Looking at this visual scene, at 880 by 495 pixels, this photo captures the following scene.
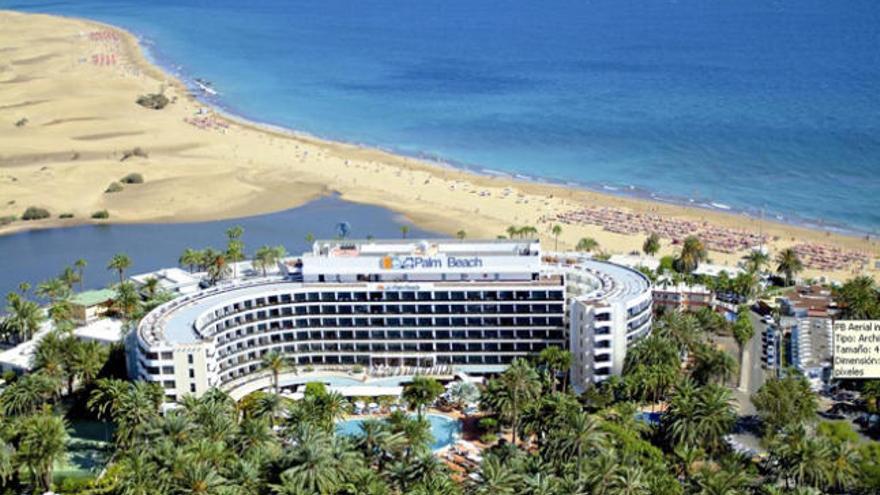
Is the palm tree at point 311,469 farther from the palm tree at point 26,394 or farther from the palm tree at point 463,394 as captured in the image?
the palm tree at point 26,394

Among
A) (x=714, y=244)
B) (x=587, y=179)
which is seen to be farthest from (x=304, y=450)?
(x=587, y=179)

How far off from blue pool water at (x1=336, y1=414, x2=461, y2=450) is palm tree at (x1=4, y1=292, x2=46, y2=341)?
3406 cm

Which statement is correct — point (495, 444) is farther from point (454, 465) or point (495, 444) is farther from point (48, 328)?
point (48, 328)

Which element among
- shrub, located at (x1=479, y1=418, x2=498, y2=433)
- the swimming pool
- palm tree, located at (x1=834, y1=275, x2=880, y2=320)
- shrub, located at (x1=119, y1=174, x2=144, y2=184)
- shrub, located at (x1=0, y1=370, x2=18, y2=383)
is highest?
shrub, located at (x1=119, y1=174, x2=144, y2=184)

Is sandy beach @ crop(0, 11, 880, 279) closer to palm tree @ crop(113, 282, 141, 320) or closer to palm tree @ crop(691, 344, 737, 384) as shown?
palm tree @ crop(691, 344, 737, 384)

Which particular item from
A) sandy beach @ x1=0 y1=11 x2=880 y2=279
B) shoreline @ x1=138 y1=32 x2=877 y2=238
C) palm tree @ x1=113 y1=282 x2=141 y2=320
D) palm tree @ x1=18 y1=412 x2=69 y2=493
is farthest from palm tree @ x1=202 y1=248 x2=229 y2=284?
shoreline @ x1=138 y1=32 x2=877 y2=238

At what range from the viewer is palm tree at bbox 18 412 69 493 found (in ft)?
218

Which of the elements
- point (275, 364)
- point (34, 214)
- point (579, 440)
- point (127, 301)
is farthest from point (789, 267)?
point (34, 214)

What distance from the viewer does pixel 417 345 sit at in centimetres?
8812

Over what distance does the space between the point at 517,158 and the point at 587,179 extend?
55.9 ft

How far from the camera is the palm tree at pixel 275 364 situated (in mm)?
80500

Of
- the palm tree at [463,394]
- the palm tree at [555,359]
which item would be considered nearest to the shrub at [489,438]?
the palm tree at [463,394]

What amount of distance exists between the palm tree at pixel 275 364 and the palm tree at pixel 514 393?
17148mm

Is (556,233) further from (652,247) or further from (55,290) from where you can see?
(55,290)
